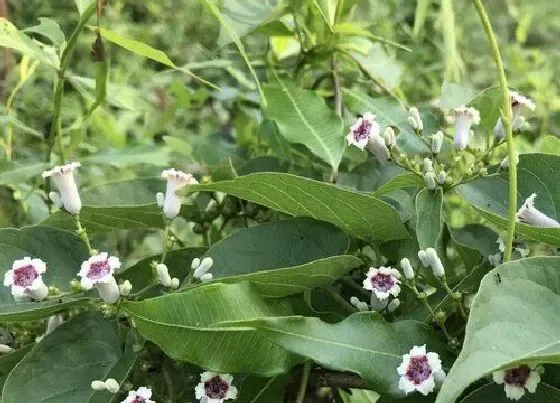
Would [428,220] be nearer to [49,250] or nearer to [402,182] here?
[402,182]

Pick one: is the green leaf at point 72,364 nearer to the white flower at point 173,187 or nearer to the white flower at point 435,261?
the white flower at point 173,187

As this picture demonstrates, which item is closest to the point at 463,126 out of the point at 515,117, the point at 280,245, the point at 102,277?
the point at 515,117

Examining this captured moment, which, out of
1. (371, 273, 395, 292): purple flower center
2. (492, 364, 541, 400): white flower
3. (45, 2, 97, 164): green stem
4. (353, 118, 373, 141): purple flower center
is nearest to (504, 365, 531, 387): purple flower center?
(492, 364, 541, 400): white flower

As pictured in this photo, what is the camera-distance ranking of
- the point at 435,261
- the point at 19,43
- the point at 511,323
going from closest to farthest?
the point at 511,323 → the point at 435,261 → the point at 19,43

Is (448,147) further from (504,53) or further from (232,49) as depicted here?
(504,53)

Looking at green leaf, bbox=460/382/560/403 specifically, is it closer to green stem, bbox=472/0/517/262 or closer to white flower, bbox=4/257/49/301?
green stem, bbox=472/0/517/262

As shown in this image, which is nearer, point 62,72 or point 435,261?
point 435,261

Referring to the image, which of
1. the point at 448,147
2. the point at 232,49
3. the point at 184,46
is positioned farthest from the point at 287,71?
the point at 184,46
